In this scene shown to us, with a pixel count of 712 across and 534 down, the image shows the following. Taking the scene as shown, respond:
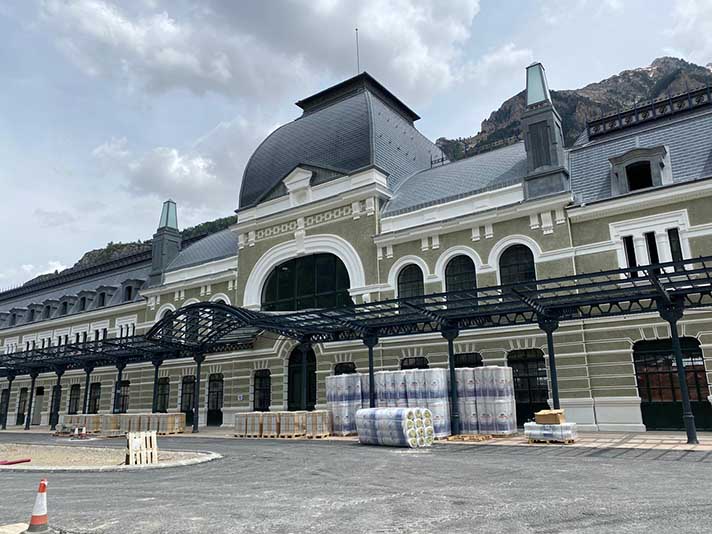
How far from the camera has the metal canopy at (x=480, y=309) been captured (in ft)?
54.2

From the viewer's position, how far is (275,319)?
2278cm

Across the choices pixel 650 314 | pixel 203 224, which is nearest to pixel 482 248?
pixel 650 314

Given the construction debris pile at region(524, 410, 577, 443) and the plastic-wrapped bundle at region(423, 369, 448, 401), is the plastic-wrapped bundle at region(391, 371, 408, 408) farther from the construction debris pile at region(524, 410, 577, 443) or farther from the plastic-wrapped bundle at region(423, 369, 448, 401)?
the construction debris pile at region(524, 410, 577, 443)

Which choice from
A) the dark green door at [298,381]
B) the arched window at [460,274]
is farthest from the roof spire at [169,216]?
the arched window at [460,274]

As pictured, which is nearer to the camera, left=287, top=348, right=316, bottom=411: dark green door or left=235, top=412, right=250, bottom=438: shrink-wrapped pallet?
left=235, top=412, right=250, bottom=438: shrink-wrapped pallet

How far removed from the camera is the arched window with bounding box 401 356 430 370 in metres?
24.7

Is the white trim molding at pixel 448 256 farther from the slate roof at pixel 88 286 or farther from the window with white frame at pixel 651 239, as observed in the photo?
the slate roof at pixel 88 286

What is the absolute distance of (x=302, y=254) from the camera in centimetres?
2942

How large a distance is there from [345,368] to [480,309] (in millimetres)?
9541

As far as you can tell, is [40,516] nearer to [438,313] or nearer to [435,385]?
[435,385]

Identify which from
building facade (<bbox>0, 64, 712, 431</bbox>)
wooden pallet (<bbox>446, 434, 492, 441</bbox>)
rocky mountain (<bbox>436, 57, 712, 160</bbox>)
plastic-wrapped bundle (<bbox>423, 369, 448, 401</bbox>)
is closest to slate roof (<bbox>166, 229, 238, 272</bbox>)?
building facade (<bbox>0, 64, 712, 431</bbox>)

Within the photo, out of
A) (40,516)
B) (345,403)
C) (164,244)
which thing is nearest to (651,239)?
(345,403)

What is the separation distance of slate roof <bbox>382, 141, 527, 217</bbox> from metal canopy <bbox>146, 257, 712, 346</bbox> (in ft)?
18.0

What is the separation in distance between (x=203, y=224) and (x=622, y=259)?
2969 inches
